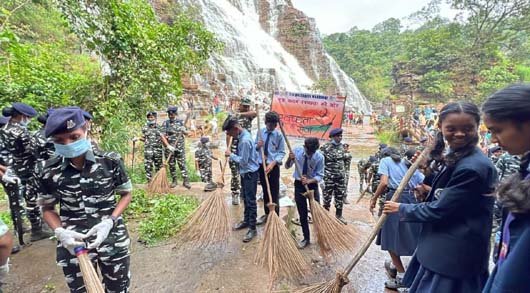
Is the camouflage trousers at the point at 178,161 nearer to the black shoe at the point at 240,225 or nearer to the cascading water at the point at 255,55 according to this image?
the black shoe at the point at 240,225

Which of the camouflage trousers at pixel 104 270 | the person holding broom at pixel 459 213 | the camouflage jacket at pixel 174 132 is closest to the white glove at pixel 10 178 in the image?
the camouflage trousers at pixel 104 270

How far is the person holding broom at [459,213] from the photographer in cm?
158

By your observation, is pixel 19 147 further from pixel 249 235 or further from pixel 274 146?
pixel 274 146

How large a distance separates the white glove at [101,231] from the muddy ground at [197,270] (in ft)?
4.56

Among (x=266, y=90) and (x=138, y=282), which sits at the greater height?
(x=266, y=90)

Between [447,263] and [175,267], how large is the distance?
2.79m

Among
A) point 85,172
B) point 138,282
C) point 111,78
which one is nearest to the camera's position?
point 85,172

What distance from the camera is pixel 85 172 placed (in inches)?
75.2

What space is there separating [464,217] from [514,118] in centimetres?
69

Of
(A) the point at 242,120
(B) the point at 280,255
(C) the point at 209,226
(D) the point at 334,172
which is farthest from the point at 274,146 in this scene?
(B) the point at 280,255

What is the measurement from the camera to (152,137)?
21.7 ft

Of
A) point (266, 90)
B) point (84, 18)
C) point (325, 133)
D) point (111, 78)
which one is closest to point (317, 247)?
point (325, 133)

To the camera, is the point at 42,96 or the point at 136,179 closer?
the point at 42,96

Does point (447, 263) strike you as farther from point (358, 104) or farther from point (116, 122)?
point (358, 104)
